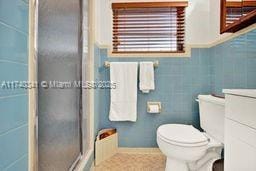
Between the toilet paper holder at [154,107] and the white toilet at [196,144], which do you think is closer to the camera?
the white toilet at [196,144]

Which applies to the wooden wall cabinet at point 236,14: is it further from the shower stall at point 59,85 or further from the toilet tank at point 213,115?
the shower stall at point 59,85

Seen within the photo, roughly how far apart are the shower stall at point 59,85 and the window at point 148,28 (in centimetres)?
74

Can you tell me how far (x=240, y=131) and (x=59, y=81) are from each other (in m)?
0.92

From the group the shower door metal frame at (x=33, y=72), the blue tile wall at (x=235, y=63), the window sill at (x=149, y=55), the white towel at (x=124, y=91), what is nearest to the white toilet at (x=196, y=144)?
the blue tile wall at (x=235, y=63)

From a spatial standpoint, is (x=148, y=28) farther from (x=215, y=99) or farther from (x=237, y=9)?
(x=215, y=99)

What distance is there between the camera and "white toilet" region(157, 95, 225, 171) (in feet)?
4.92

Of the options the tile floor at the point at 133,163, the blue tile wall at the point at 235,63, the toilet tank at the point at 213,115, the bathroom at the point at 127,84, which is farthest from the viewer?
the tile floor at the point at 133,163

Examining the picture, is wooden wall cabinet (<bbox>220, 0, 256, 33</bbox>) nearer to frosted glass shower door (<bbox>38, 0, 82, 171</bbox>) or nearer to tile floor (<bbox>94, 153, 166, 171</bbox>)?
frosted glass shower door (<bbox>38, 0, 82, 171</bbox>)

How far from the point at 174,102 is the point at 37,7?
1709 mm

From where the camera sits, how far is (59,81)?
1.16 metres

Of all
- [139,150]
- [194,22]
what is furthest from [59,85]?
[194,22]

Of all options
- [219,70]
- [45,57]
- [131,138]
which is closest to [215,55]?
[219,70]

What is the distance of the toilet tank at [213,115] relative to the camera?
1577mm
